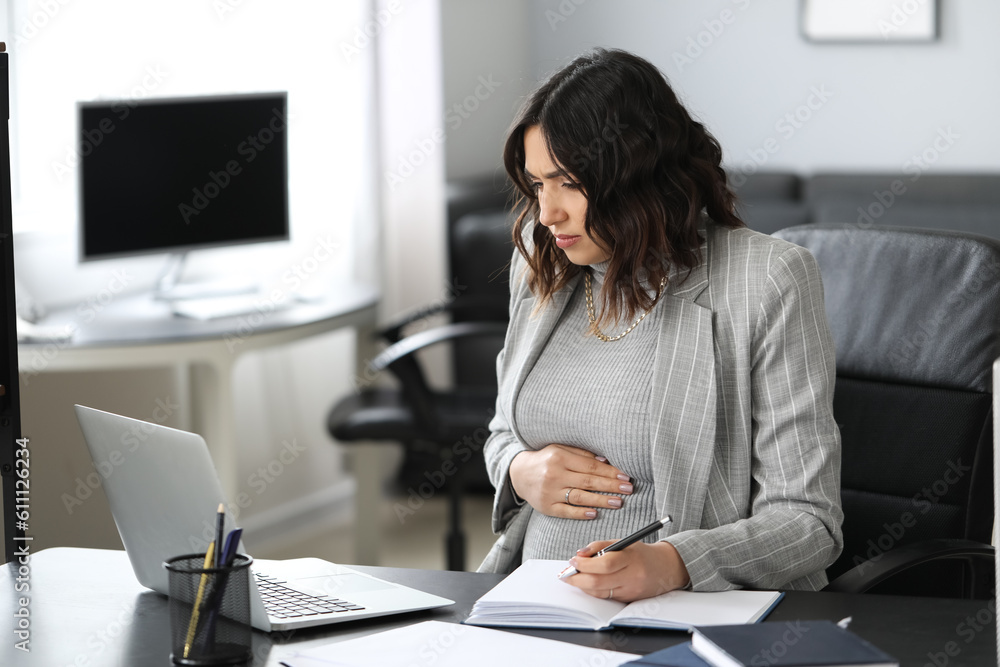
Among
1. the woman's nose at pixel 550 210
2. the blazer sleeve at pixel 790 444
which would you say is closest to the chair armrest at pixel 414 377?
the woman's nose at pixel 550 210

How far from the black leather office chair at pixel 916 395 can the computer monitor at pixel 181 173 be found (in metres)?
1.77

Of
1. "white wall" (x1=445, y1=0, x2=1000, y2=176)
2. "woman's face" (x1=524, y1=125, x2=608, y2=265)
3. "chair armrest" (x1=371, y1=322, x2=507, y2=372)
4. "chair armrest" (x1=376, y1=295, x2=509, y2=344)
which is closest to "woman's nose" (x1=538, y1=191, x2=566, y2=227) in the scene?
"woman's face" (x1=524, y1=125, x2=608, y2=265)

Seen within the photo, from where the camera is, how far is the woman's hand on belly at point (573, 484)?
1568mm

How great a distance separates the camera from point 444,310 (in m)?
3.33

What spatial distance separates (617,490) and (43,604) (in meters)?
0.74

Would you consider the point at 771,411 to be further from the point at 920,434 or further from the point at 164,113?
the point at 164,113

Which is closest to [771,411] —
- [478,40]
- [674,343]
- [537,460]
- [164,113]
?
[674,343]

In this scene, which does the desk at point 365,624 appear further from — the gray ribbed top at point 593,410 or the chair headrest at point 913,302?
the chair headrest at point 913,302

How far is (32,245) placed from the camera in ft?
9.25

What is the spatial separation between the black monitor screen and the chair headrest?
1.74m

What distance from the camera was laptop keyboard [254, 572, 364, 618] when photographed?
1.25 m

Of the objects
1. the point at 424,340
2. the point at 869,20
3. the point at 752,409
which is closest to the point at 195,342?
Answer: the point at 424,340

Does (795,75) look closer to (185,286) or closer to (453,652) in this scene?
(185,286)

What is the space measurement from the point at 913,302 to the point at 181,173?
6.27 ft
